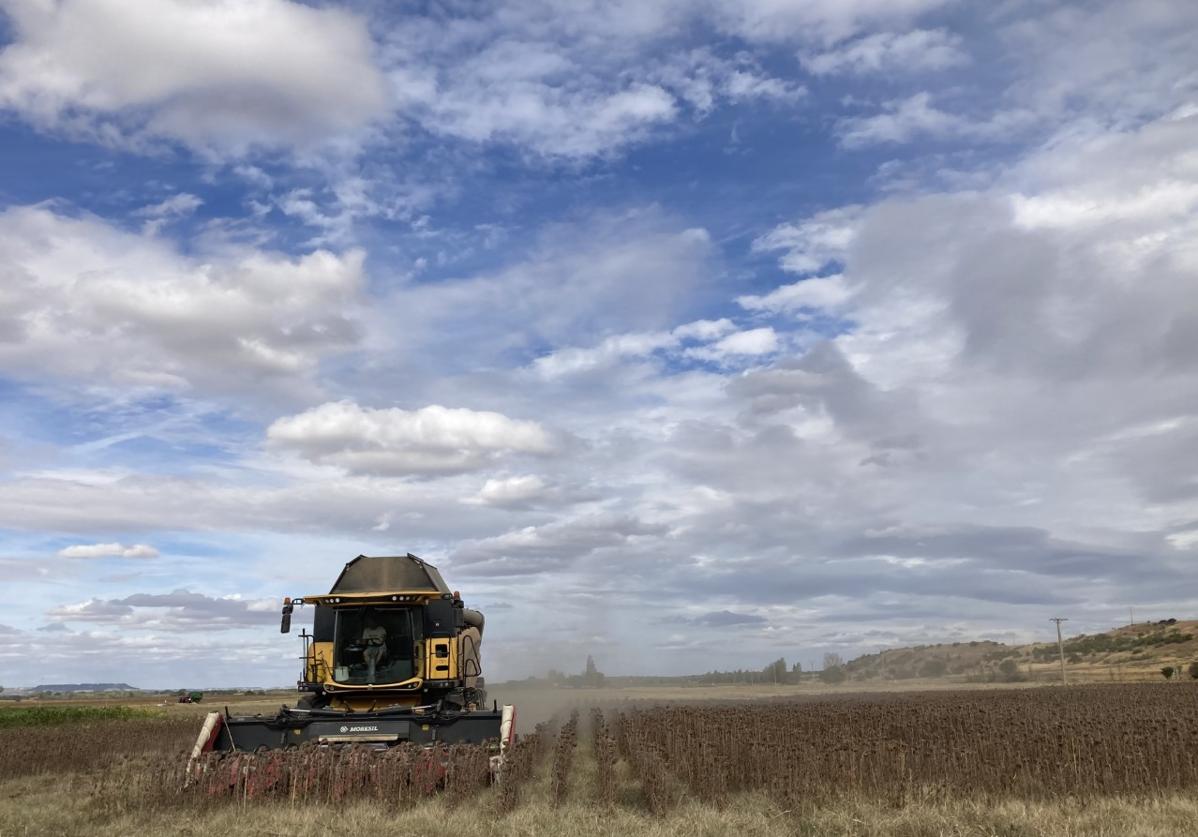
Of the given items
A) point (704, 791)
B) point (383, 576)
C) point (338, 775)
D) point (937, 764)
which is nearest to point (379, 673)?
point (383, 576)

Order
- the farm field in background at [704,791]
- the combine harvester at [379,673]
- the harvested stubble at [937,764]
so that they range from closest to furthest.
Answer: the farm field in background at [704,791] → the harvested stubble at [937,764] → the combine harvester at [379,673]

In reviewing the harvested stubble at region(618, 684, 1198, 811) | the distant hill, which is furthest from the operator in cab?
the distant hill

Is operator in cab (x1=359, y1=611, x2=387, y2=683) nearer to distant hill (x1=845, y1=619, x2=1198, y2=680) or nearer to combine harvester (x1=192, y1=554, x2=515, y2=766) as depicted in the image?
combine harvester (x1=192, y1=554, x2=515, y2=766)

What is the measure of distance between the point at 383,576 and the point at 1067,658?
115480 millimetres

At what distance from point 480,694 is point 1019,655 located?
13983cm

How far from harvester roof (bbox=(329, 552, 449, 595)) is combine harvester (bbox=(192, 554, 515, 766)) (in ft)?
0.07

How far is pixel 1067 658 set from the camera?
11600 cm

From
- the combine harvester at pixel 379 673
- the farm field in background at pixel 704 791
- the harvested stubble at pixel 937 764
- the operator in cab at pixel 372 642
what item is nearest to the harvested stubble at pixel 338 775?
the farm field in background at pixel 704 791

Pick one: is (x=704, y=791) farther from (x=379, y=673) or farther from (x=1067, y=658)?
(x=1067, y=658)

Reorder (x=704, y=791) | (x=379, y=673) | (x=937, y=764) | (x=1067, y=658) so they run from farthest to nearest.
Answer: (x=1067, y=658) < (x=379, y=673) < (x=937, y=764) < (x=704, y=791)

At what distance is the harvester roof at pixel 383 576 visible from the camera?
797 inches

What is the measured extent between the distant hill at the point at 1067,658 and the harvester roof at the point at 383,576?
249 feet

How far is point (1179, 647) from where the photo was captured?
95500mm

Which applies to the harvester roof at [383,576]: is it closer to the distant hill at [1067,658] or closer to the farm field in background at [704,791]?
the farm field in background at [704,791]
